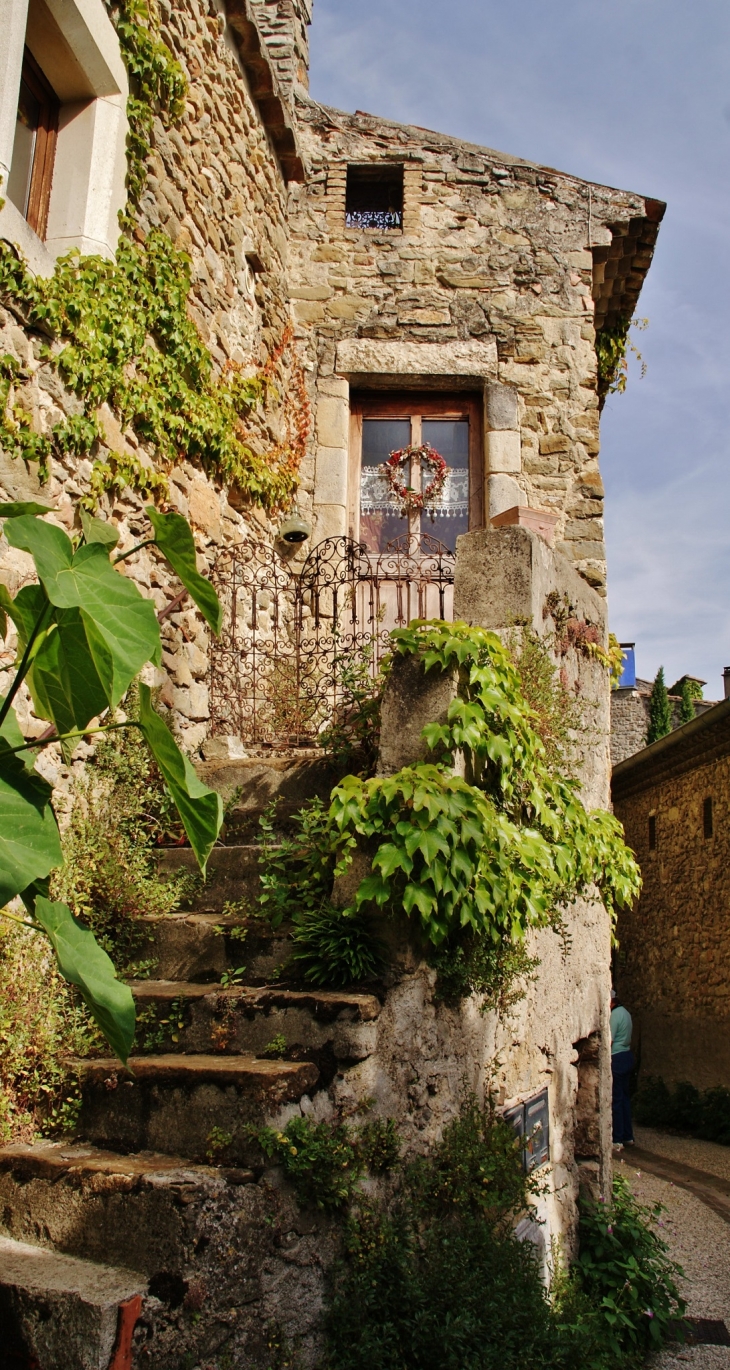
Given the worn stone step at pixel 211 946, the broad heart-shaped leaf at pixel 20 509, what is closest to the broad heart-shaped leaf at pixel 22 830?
the broad heart-shaped leaf at pixel 20 509

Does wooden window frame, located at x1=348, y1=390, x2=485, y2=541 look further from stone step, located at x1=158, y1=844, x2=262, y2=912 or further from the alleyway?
the alleyway

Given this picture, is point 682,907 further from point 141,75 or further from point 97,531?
point 97,531

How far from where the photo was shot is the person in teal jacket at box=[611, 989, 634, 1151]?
27.7 feet

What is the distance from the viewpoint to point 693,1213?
6.58m

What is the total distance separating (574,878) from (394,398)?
4.38 metres

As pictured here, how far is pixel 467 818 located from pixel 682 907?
872 centimetres

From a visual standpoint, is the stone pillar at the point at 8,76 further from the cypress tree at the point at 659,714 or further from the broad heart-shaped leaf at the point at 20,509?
the cypress tree at the point at 659,714

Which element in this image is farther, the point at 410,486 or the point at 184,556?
the point at 410,486

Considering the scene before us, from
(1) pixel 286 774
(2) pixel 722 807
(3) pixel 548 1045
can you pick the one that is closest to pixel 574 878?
(3) pixel 548 1045

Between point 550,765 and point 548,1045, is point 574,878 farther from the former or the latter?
point 548,1045

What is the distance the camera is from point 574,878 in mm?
3748

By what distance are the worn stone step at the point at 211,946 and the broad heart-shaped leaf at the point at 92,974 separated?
180 centimetres

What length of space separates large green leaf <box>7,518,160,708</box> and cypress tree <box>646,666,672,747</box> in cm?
1978

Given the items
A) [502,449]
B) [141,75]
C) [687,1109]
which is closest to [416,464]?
[502,449]
